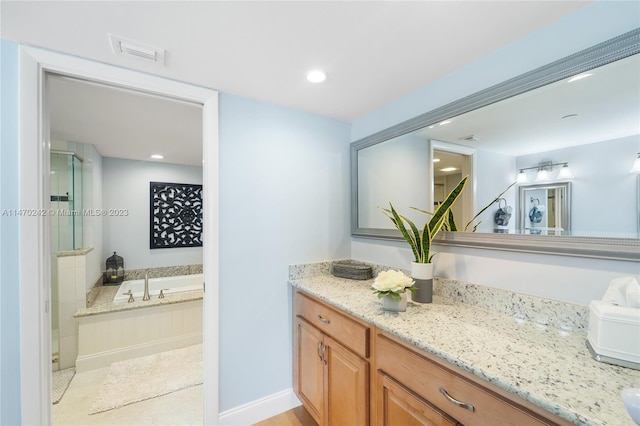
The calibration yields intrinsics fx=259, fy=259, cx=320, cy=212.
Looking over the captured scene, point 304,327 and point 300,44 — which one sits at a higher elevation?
point 300,44

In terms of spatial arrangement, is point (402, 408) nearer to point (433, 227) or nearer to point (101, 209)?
point (433, 227)

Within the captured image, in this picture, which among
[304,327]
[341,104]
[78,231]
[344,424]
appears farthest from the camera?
[78,231]

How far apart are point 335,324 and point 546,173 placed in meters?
1.26

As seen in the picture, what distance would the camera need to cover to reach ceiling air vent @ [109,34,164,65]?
1.21 m

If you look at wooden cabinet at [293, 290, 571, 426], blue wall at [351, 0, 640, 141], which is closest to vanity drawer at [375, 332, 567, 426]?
wooden cabinet at [293, 290, 571, 426]

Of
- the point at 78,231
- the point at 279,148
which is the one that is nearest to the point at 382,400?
the point at 279,148

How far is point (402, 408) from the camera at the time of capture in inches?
42.0

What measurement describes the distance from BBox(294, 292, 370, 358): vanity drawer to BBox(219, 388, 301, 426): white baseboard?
2.05 ft

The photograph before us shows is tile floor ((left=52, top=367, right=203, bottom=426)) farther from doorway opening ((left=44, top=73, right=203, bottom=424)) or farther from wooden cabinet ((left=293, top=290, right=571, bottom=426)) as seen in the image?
wooden cabinet ((left=293, top=290, right=571, bottom=426))

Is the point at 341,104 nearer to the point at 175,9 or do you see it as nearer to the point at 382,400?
the point at 175,9

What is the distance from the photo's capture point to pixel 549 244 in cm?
111

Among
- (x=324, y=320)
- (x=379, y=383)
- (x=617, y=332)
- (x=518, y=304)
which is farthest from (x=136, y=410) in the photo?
(x=617, y=332)

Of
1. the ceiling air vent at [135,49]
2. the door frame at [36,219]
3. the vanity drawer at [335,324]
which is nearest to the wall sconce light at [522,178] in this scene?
the vanity drawer at [335,324]

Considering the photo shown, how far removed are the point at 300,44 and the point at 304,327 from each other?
1.66 m
